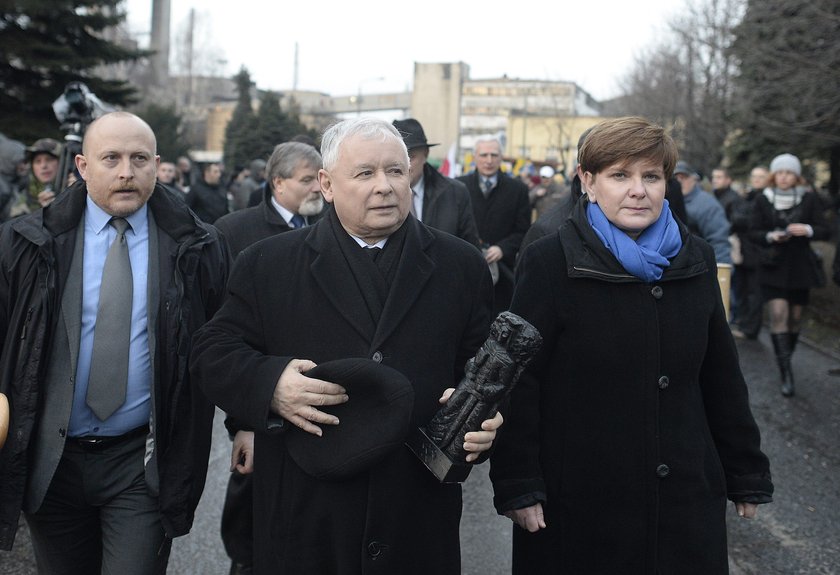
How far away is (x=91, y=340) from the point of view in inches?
130

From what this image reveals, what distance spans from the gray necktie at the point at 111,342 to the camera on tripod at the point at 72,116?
11.1 feet

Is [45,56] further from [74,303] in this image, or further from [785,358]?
[74,303]

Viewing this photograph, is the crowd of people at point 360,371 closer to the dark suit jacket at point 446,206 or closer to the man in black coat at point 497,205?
the dark suit jacket at point 446,206

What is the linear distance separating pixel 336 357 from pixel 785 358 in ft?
24.3

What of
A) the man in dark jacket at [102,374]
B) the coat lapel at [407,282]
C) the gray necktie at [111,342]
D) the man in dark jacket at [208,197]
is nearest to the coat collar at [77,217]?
the man in dark jacket at [102,374]

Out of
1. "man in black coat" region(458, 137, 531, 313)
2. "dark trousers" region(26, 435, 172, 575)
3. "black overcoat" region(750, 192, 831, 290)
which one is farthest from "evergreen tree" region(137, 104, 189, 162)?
"dark trousers" region(26, 435, 172, 575)

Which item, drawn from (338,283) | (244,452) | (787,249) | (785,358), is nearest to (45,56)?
(787,249)

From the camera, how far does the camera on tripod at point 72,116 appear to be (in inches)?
252

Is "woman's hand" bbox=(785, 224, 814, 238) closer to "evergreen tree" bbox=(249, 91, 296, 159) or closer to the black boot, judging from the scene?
the black boot

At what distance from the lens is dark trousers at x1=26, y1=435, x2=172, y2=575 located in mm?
3256

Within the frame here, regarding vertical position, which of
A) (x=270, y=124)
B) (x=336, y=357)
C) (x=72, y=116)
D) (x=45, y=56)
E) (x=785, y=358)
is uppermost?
(x=270, y=124)

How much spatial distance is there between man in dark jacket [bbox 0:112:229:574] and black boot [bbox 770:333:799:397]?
23.2ft

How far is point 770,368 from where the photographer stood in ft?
34.5

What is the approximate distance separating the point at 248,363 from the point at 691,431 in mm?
1452
